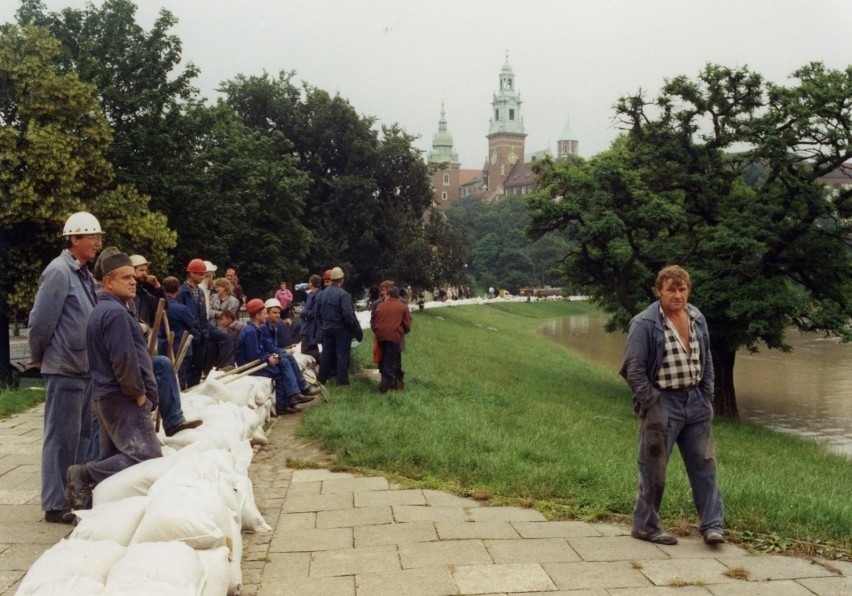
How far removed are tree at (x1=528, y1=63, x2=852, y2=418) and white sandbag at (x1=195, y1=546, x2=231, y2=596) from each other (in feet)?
50.2

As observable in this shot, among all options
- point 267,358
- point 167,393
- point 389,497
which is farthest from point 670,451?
point 267,358

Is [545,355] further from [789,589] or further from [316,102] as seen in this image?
[789,589]

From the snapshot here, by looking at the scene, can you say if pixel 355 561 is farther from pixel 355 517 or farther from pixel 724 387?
pixel 724 387

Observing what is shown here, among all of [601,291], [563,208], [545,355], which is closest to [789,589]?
[563,208]

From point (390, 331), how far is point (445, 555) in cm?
633

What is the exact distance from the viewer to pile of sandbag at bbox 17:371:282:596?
3.63 metres

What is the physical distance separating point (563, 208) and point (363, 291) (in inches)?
967

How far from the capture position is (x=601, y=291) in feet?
77.0

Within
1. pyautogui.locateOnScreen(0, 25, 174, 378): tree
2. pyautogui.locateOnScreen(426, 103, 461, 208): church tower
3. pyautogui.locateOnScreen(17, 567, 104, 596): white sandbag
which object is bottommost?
pyautogui.locateOnScreen(17, 567, 104, 596): white sandbag

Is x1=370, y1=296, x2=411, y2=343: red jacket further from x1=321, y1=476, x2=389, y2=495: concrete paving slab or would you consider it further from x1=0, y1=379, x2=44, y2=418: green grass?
x1=321, y1=476, x2=389, y2=495: concrete paving slab

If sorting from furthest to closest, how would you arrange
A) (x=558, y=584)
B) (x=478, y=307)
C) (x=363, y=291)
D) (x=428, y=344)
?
(x=478, y=307) → (x=363, y=291) → (x=428, y=344) → (x=558, y=584)

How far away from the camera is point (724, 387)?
1912cm

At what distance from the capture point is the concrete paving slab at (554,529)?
17.7 ft

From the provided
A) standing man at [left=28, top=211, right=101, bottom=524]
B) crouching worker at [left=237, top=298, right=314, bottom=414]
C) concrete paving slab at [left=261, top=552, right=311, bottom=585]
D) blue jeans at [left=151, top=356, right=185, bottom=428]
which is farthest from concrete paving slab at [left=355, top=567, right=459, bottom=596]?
crouching worker at [left=237, top=298, right=314, bottom=414]
